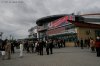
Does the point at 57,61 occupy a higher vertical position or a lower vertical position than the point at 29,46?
lower

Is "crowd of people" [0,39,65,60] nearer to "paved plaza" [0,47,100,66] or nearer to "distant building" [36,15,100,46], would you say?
→ "paved plaza" [0,47,100,66]

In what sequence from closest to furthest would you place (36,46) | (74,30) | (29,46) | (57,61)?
Result: (57,61)
(36,46)
(29,46)
(74,30)

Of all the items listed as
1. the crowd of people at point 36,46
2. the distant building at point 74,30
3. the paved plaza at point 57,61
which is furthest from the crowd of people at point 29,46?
the distant building at point 74,30

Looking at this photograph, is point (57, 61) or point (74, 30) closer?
point (57, 61)

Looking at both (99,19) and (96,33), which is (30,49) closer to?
(96,33)

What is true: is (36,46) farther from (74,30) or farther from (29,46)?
(74,30)

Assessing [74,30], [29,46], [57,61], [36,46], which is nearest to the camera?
[57,61]

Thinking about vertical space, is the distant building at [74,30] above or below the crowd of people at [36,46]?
above

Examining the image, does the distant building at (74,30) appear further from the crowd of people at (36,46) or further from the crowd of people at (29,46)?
the crowd of people at (29,46)

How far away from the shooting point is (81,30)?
Result: 41156 mm

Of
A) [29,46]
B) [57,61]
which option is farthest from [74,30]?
[57,61]

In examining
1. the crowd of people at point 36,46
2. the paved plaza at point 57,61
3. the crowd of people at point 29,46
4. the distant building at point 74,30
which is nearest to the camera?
the paved plaza at point 57,61

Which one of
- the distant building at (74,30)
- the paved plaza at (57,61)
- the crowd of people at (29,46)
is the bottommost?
the paved plaza at (57,61)

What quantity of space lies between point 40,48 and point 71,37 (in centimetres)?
1923
